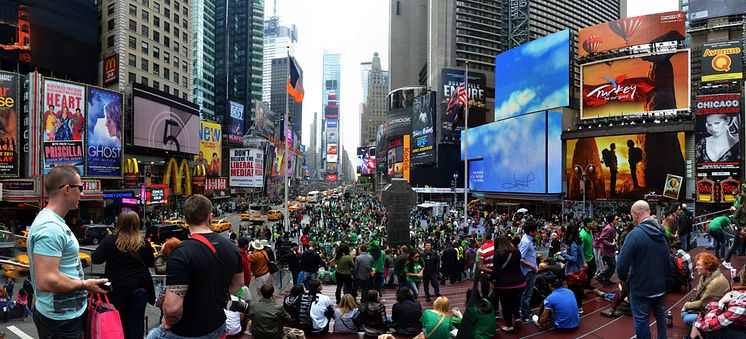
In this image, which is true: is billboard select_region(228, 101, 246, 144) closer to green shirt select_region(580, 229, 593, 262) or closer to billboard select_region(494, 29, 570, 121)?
billboard select_region(494, 29, 570, 121)

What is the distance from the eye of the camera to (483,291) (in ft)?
23.3

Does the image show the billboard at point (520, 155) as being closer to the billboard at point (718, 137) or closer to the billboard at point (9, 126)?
the billboard at point (718, 137)

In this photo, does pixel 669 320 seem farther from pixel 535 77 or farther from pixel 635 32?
pixel 535 77

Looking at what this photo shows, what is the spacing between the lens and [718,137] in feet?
122

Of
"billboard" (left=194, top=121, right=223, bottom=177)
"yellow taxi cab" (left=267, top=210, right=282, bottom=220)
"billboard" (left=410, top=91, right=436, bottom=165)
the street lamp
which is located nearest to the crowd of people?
"yellow taxi cab" (left=267, top=210, right=282, bottom=220)

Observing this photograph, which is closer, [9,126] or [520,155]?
[9,126]

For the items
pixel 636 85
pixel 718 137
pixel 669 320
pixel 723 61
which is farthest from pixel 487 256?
pixel 723 61

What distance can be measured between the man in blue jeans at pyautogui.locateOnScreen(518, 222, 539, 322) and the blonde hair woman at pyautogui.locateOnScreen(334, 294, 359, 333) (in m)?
2.81

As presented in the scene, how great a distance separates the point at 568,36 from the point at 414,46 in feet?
329

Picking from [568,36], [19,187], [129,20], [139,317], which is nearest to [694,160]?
[568,36]

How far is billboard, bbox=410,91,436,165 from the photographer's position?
72312mm

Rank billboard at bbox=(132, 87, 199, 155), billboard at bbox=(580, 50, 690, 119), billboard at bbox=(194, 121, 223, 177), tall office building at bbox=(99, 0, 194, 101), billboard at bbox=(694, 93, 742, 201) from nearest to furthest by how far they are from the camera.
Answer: billboard at bbox=(694, 93, 742, 201) < billboard at bbox=(580, 50, 690, 119) < billboard at bbox=(132, 87, 199, 155) < tall office building at bbox=(99, 0, 194, 101) < billboard at bbox=(194, 121, 223, 177)

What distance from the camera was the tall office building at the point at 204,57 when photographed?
3942 inches

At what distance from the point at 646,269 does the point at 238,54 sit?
128 m
